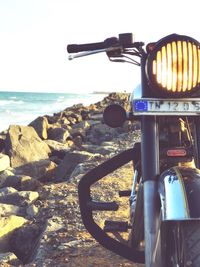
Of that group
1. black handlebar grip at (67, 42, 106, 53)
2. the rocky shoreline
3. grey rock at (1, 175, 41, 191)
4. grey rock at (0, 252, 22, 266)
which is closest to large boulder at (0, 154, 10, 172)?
the rocky shoreline

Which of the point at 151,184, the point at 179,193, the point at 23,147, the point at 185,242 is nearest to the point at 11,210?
the point at 151,184

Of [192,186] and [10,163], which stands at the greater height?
[192,186]

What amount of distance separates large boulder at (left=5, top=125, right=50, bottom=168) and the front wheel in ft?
39.6

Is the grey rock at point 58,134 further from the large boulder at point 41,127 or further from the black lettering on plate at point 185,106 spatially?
the black lettering on plate at point 185,106

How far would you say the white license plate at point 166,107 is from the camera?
2.89 metres

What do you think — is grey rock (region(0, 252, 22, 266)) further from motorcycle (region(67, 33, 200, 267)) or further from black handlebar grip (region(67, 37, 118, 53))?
black handlebar grip (region(67, 37, 118, 53))

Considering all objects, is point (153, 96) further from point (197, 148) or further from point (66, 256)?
point (66, 256)

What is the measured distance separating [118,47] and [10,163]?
471 inches

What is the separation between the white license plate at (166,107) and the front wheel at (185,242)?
63 centimetres

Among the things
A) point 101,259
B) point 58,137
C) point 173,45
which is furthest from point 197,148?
point 58,137

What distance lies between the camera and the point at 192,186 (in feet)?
8.74

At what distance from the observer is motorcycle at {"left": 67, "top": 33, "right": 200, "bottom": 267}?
2.57 metres

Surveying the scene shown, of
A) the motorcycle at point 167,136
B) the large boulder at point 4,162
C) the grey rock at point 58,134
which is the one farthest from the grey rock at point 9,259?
the grey rock at point 58,134

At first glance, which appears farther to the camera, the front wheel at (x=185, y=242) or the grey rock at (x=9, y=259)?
the grey rock at (x=9, y=259)
